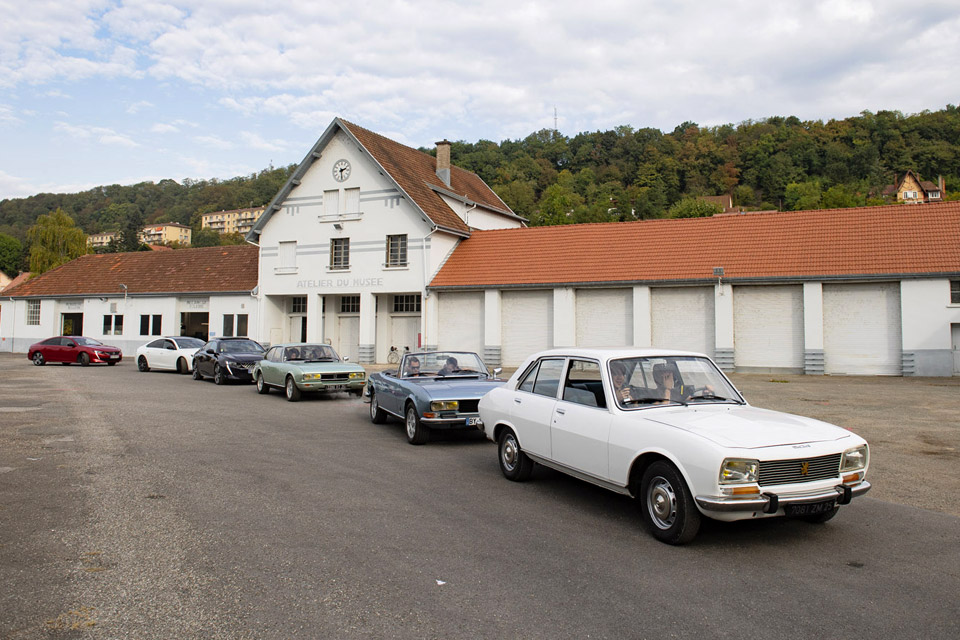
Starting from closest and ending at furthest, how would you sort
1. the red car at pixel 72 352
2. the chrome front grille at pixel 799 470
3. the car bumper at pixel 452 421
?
the chrome front grille at pixel 799 470, the car bumper at pixel 452 421, the red car at pixel 72 352

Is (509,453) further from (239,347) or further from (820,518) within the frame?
(239,347)

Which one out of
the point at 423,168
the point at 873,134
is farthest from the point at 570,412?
the point at 873,134

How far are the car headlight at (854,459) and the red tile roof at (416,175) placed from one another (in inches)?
973

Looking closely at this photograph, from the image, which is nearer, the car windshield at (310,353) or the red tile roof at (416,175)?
the car windshield at (310,353)

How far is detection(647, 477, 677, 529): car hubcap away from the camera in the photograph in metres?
5.34

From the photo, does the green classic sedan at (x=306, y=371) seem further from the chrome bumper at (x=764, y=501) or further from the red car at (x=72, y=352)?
the red car at (x=72, y=352)

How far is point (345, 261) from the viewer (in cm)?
3167

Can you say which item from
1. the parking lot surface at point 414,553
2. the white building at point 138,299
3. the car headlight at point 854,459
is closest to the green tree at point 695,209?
the white building at point 138,299

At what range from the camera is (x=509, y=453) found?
781 centimetres

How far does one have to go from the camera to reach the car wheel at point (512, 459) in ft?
24.8

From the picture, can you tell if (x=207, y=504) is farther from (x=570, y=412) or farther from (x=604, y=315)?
(x=604, y=315)

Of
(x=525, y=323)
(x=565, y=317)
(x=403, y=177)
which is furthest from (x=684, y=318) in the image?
(x=403, y=177)

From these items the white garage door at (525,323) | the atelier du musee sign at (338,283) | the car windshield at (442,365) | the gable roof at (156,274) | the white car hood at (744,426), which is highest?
the gable roof at (156,274)

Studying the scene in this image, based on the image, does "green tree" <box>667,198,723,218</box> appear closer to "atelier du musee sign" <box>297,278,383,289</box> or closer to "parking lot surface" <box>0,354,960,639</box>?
"atelier du musee sign" <box>297,278,383,289</box>
